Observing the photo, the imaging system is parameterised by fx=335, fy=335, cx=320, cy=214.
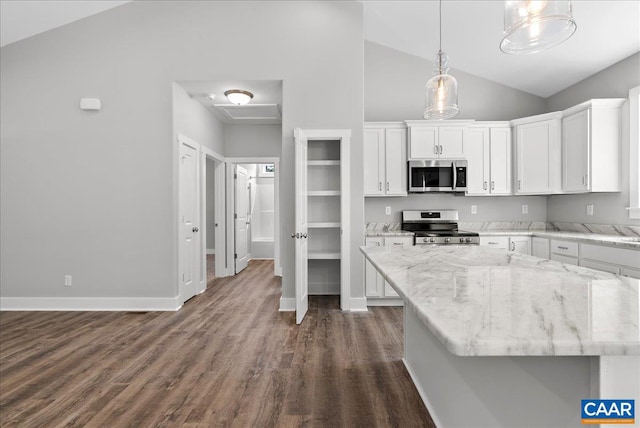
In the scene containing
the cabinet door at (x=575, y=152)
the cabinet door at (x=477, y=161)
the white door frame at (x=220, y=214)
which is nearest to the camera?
the cabinet door at (x=575, y=152)

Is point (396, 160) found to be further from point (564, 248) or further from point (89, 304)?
point (89, 304)

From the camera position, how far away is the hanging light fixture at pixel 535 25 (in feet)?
4.95

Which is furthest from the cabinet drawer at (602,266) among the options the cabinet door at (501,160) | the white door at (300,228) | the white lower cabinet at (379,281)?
the white door at (300,228)

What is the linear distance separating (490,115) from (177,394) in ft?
16.7

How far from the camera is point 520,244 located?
4.21m

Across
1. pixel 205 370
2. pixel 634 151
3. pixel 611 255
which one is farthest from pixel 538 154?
pixel 205 370

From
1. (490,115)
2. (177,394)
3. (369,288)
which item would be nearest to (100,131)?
(177,394)

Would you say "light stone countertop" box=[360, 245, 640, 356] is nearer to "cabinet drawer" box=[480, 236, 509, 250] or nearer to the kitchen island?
the kitchen island

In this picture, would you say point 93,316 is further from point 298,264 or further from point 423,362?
point 423,362

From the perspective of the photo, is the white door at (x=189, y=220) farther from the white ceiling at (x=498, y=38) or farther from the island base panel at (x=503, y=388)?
the island base panel at (x=503, y=388)

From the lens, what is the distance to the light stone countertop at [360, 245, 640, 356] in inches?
28.7

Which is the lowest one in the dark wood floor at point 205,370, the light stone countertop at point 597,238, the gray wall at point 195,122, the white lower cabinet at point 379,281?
the dark wood floor at point 205,370

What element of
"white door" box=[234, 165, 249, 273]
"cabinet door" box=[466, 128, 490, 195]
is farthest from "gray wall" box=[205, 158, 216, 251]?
"cabinet door" box=[466, 128, 490, 195]

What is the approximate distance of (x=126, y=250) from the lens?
4.10 metres
